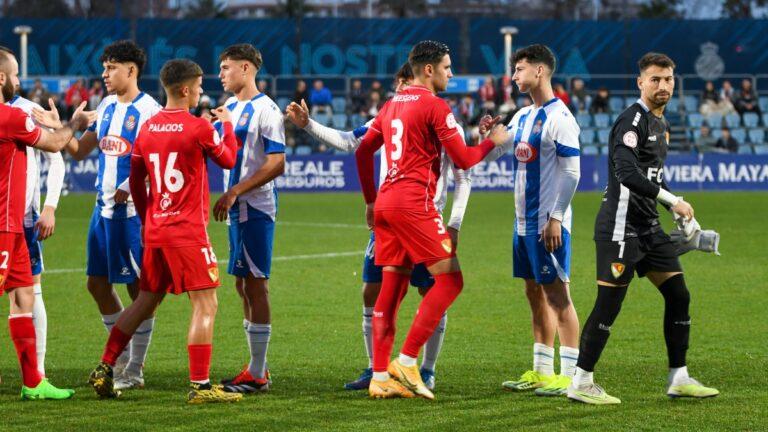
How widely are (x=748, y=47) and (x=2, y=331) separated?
32.9 meters

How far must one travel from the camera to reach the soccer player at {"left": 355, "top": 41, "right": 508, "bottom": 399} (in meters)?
7.05

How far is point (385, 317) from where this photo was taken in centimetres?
723

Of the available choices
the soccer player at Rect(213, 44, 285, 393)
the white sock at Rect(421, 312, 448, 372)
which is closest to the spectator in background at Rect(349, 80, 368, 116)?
the soccer player at Rect(213, 44, 285, 393)

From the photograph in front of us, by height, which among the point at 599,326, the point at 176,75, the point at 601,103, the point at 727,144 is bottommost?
the point at 599,326

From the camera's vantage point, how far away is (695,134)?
32594mm

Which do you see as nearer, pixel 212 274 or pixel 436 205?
pixel 212 274

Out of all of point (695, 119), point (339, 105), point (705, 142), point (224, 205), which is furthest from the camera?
point (339, 105)

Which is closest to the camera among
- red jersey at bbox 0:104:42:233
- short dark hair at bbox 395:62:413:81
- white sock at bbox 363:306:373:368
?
red jersey at bbox 0:104:42:233

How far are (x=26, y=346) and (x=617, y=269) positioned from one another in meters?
3.69

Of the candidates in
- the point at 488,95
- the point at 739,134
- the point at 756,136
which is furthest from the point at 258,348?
the point at 756,136

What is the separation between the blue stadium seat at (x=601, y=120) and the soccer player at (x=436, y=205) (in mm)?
24952

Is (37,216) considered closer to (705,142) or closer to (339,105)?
(339,105)

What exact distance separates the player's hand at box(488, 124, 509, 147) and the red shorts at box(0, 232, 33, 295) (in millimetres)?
2995

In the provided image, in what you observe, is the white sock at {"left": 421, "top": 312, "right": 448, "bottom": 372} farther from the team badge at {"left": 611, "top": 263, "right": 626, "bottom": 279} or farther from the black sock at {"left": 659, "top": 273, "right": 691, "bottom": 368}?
the black sock at {"left": 659, "top": 273, "right": 691, "bottom": 368}
